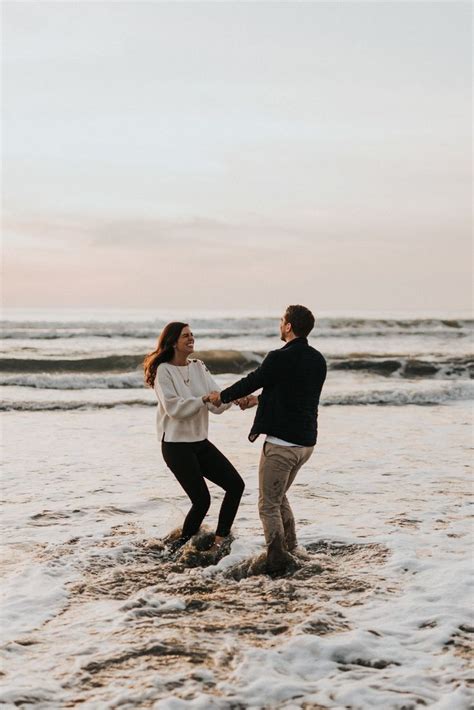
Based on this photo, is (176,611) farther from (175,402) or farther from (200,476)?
(175,402)

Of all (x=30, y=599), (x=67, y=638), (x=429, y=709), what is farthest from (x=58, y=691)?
(x=429, y=709)

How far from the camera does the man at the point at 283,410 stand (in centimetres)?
566

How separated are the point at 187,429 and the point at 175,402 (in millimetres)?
291

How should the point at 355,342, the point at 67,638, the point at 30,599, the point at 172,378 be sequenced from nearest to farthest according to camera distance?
the point at 67,638 < the point at 30,599 < the point at 172,378 < the point at 355,342

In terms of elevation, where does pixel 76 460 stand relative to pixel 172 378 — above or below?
below

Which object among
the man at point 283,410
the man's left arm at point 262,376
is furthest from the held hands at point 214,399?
the man's left arm at point 262,376

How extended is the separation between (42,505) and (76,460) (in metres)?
2.48

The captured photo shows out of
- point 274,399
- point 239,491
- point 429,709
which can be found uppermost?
point 274,399

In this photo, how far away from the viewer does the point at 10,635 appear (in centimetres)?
478

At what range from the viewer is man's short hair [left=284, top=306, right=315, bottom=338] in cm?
579

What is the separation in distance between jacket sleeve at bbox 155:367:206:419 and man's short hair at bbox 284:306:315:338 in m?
1.07

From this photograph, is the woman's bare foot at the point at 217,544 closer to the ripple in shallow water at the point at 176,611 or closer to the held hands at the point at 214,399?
the ripple in shallow water at the point at 176,611

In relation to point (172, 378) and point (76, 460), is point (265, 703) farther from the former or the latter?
point (76, 460)

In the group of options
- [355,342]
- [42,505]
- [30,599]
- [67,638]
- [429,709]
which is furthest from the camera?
[355,342]
